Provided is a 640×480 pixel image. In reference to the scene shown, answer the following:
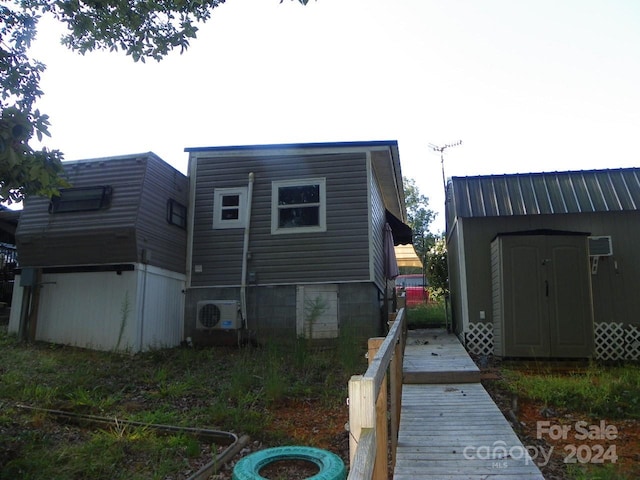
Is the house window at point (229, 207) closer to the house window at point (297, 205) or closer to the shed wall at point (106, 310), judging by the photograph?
the house window at point (297, 205)

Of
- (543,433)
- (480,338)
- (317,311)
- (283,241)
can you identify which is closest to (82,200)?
(283,241)

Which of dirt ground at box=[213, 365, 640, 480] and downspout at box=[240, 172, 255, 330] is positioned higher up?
downspout at box=[240, 172, 255, 330]

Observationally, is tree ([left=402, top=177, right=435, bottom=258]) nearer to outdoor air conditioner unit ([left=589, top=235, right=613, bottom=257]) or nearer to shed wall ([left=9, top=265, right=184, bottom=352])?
outdoor air conditioner unit ([left=589, top=235, right=613, bottom=257])

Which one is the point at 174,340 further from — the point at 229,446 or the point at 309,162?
the point at 229,446

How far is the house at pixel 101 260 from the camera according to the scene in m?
8.12

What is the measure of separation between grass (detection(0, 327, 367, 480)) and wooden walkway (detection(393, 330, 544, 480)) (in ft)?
3.36

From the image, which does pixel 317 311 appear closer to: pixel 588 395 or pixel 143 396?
pixel 143 396

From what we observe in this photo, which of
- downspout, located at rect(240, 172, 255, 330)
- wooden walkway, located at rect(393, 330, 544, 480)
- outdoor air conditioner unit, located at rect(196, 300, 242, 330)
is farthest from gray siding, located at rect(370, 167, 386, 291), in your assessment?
wooden walkway, located at rect(393, 330, 544, 480)

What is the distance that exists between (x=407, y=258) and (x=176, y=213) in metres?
19.2

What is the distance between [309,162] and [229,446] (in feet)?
21.4

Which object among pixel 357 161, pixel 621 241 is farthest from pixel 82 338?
pixel 621 241

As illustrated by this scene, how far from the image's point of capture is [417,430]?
422cm

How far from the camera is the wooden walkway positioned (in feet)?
10.9

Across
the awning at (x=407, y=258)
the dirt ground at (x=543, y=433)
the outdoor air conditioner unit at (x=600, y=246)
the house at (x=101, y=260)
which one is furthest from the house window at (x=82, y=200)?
the awning at (x=407, y=258)
